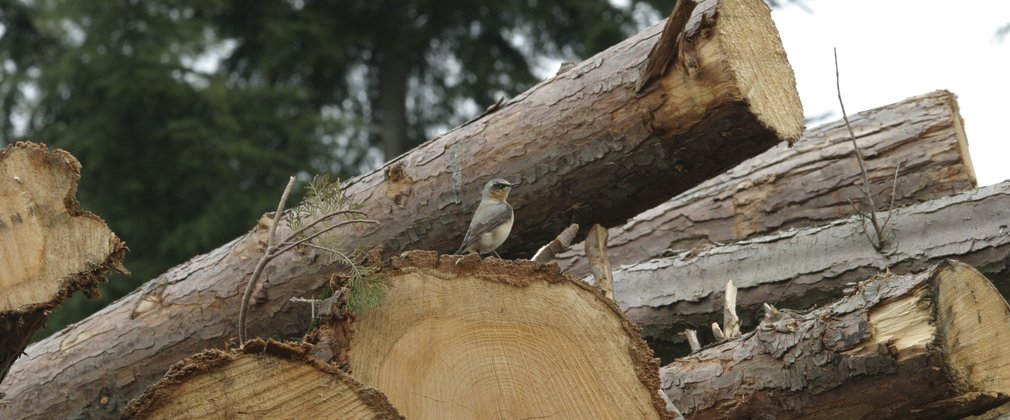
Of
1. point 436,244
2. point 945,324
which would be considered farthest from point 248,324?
point 945,324

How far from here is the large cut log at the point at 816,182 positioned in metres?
5.17

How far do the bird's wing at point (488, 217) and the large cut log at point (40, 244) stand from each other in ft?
4.07

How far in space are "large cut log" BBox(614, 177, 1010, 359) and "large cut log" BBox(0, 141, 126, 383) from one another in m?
2.59

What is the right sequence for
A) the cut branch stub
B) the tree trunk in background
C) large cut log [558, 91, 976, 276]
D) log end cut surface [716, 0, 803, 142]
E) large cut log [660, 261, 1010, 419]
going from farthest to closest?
the tree trunk in background → large cut log [558, 91, 976, 276] → log end cut surface [716, 0, 803, 142] → large cut log [660, 261, 1010, 419] → the cut branch stub

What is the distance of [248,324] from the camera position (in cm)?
429

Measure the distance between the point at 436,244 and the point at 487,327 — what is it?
1.28 m

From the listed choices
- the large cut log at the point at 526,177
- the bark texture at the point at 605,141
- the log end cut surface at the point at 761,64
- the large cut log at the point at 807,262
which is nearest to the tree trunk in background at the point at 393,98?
the large cut log at the point at 807,262

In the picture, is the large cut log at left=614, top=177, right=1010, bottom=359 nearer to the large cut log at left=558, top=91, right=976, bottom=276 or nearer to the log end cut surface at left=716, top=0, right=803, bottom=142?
the large cut log at left=558, top=91, right=976, bottom=276

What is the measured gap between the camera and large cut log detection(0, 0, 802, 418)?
3500 mm

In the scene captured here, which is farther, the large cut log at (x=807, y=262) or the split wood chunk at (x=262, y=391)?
the large cut log at (x=807, y=262)

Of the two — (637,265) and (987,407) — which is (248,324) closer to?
(637,265)

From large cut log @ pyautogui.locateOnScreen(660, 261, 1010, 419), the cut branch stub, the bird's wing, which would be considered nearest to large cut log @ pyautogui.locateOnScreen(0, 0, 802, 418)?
the bird's wing

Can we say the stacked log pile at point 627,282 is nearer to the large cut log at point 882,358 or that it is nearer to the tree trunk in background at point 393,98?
the large cut log at point 882,358

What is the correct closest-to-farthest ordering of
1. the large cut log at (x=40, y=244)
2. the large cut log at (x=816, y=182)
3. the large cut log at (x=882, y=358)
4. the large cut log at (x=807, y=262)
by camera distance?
the large cut log at (x=40, y=244), the large cut log at (x=882, y=358), the large cut log at (x=807, y=262), the large cut log at (x=816, y=182)
